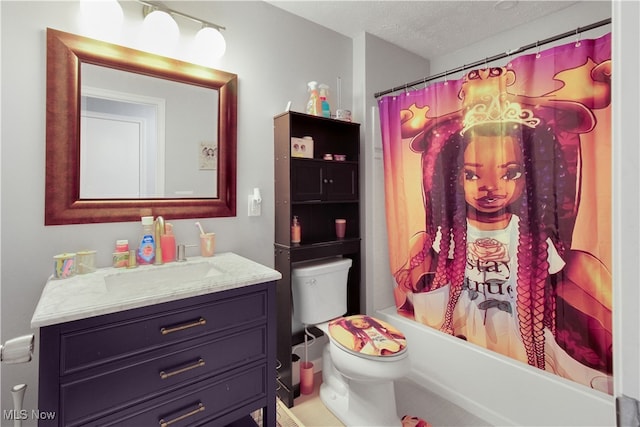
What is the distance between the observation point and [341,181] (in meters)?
2.17

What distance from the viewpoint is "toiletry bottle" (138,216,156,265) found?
4.84 feet

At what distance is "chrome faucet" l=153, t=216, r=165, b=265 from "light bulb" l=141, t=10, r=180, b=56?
0.85 m

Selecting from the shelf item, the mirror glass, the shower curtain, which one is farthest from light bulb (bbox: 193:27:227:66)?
the shower curtain

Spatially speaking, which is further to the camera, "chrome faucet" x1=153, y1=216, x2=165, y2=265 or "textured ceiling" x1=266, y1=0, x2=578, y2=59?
"textured ceiling" x1=266, y1=0, x2=578, y2=59

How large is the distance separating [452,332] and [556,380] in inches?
22.0

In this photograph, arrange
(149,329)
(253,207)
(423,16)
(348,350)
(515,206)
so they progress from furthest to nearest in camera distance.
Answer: (423,16), (253,207), (515,206), (348,350), (149,329)

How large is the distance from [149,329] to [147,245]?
0.55m

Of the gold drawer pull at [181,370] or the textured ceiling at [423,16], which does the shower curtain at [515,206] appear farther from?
the gold drawer pull at [181,370]

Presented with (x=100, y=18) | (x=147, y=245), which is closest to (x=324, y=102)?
(x=100, y=18)

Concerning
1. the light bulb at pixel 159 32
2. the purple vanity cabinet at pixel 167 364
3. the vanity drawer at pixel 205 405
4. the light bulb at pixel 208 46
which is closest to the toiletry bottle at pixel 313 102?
the light bulb at pixel 208 46

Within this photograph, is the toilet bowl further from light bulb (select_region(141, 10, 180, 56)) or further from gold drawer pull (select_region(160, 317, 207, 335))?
Answer: light bulb (select_region(141, 10, 180, 56))

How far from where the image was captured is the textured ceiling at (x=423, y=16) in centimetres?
195

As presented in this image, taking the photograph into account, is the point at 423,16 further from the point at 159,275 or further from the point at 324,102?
the point at 159,275

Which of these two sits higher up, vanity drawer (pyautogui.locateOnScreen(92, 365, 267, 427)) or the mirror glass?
the mirror glass
